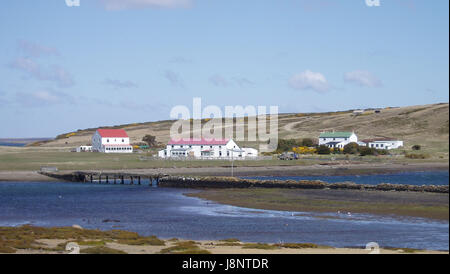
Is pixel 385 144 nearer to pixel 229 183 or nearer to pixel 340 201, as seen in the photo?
pixel 229 183

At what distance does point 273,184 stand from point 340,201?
47.9 ft

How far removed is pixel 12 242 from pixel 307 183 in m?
37.0

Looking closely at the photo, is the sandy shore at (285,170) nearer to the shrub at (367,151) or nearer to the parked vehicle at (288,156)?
the parked vehicle at (288,156)

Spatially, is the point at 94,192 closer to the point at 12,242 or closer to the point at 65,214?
the point at 65,214

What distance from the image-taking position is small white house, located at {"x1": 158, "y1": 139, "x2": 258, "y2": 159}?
9638cm

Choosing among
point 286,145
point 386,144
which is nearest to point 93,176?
Result: point 286,145

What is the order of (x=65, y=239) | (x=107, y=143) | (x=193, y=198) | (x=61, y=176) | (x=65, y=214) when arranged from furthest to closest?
(x=107, y=143) < (x=61, y=176) < (x=193, y=198) < (x=65, y=214) < (x=65, y=239)

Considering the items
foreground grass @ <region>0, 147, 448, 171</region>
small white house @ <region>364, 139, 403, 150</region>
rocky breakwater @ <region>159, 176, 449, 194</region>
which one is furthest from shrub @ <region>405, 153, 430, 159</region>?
rocky breakwater @ <region>159, 176, 449, 194</region>

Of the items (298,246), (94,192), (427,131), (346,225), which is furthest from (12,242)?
(427,131)

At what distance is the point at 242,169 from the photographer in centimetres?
8375

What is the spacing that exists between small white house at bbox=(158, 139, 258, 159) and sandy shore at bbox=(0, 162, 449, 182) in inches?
440

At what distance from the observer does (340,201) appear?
1921 inches

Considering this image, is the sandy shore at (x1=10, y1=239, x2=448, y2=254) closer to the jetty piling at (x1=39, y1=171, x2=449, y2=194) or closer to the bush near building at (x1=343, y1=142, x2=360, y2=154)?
the jetty piling at (x1=39, y1=171, x2=449, y2=194)

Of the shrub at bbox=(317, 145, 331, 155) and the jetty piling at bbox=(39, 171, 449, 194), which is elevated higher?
the shrub at bbox=(317, 145, 331, 155)
